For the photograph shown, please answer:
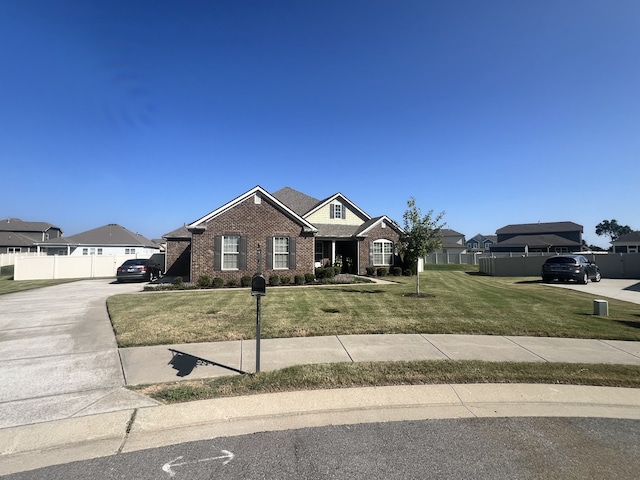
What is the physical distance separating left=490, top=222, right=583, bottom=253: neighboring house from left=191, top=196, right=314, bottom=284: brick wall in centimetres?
4959

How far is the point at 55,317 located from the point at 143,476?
9.27m

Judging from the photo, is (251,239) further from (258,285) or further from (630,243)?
(630,243)

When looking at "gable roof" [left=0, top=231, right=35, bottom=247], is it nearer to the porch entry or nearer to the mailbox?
the porch entry

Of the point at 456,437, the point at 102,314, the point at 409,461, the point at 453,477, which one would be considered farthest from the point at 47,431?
the point at 102,314

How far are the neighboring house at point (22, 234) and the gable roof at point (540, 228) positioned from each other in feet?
268

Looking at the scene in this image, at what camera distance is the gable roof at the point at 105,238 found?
37875 millimetres

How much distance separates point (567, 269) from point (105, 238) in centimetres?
4505

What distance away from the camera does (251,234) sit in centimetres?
1858

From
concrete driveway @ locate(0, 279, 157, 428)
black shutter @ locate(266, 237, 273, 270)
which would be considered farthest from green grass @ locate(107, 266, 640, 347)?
black shutter @ locate(266, 237, 273, 270)

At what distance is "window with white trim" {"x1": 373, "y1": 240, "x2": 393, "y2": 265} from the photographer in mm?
24203

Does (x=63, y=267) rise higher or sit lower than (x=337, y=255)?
lower

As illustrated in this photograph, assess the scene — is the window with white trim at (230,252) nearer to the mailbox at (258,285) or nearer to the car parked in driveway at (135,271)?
the car parked in driveway at (135,271)

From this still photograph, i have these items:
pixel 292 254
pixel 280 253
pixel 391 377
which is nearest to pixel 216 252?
pixel 280 253

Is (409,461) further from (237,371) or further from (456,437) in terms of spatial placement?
(237,371)
